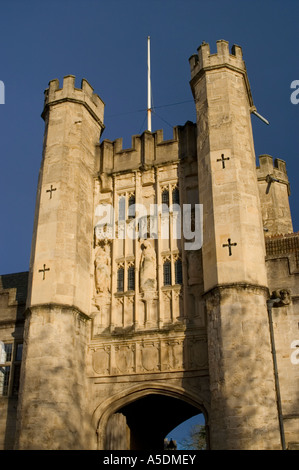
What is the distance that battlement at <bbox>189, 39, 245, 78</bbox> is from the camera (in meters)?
20.7

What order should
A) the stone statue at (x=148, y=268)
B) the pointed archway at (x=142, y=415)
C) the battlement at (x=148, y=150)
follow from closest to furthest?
the pointed archway at (x=142, y=415) < the stone statue at (x=148, y=268) < the battlement at (x=148, y=150)

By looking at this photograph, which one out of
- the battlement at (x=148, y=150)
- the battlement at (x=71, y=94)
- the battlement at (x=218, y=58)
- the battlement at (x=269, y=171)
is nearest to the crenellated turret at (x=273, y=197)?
the battlement at (x=269, y=171)

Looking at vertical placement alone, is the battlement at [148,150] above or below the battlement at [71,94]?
below

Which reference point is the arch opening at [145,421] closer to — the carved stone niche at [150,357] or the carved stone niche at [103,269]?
the carved stone niche at [150,357]

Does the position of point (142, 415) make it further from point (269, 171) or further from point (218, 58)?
point (218, 58)

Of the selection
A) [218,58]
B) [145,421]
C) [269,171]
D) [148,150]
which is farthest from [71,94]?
[145,421]

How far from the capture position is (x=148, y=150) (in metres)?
21.6

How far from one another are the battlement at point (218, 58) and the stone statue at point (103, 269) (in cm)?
749

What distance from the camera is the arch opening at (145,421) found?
59.4ft

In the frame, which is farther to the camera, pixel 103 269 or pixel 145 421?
pixel 145 421

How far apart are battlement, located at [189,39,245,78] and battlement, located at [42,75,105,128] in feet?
14.2

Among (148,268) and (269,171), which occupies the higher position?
(269,171)

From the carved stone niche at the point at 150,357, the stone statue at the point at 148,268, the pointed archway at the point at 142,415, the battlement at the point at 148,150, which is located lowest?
the pointed archway at the point at 142,415

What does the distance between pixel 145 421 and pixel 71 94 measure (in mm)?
13464
